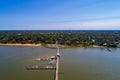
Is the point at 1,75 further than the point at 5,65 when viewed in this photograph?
No

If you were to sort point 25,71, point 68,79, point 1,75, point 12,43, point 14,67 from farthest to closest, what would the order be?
1. point 12,43
2. point 14,67
3. point 25,71
4. point 1,75
5. point 68,79

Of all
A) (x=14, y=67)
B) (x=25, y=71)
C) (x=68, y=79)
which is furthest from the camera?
(x=14, y=67)

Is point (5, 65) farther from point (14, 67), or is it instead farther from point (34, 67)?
point (34, 67)

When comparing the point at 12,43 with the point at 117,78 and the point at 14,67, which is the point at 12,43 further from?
the point at 117,78

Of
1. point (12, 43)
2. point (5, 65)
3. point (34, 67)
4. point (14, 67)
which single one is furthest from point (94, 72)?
point (12, 43)

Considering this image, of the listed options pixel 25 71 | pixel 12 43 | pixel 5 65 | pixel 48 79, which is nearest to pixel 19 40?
pixel 12 43

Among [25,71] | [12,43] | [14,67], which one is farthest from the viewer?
[12,43]

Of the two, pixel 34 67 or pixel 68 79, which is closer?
pixel 68 79
